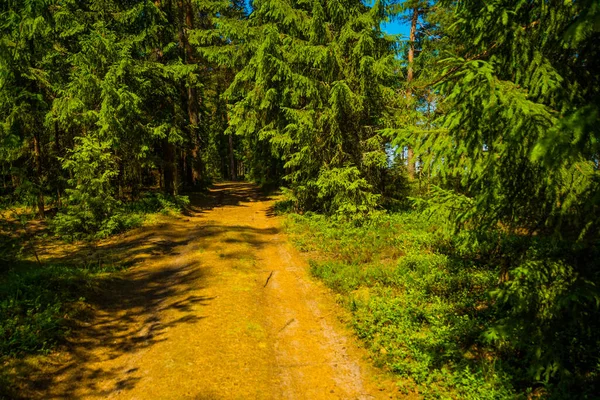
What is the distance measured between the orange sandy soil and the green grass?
0.55 meters

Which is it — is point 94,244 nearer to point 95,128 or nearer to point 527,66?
point 95,128

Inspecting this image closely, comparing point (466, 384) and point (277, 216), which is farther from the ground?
point (277, 216)

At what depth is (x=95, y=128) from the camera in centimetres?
1688

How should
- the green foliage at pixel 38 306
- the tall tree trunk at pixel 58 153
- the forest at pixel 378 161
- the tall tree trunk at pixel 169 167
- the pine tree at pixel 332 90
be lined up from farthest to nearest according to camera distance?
1. the tall tree trunk at pixel 169 167
2. the tall tree trunk at pixel 58 153
3. the pine tree at pixel 332 90
4. the green foliage at pixel 38 306
5. the forest at pixel 378 161

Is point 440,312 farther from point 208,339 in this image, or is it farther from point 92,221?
point 92,221

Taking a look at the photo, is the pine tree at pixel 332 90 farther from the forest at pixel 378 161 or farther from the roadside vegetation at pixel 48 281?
the roadside vegetation at pixel 48 281

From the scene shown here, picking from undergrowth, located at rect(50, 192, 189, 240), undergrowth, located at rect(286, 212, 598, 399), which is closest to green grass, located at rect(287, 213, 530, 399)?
undergrowth, located at rect(286, 212, 598, 399)

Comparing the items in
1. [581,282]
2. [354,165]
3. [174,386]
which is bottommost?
[174,386]

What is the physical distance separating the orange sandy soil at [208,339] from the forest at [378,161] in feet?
1.71

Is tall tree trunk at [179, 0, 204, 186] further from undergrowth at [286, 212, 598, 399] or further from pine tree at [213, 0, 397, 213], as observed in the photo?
undergrowth at [286, 212, 598, 399]

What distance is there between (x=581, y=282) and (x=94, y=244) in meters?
15.2

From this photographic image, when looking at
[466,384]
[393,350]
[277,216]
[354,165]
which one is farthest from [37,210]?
[466,384]

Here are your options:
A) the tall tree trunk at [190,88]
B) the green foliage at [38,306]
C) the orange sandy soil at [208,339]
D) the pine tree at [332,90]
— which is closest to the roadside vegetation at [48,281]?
the green foliage at [38,306]

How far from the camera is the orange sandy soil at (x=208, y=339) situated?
609 cm
